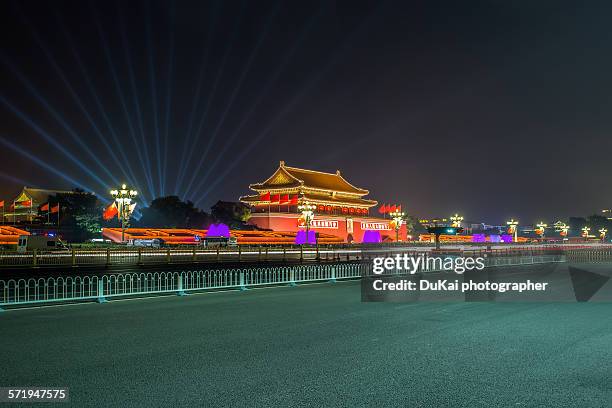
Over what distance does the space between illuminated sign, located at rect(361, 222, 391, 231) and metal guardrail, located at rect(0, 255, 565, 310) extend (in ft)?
184

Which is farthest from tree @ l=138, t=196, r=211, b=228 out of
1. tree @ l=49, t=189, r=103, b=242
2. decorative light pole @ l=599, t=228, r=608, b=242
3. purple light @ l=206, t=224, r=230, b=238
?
decorative light pole @ l=599, t=228, r=608, b=242

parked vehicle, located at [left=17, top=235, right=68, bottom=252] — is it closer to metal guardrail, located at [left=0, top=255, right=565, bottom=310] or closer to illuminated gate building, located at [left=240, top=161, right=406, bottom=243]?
metal guardrail, located at [left=0, top=255, right=565, bottom=310]

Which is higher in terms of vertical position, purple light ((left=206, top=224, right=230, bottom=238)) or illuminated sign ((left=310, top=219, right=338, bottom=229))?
illuminated sign ((left=310, top=219, right=338, bottom=229))

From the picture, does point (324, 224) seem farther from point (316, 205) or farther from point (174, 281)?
point (174, 281)

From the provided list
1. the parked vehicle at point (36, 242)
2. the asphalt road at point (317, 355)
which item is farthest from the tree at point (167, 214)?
the asphalt road at point (317, 355)

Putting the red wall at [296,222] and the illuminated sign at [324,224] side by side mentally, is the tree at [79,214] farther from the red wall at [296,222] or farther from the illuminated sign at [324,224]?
Result: the illuminated sign at [324,224]

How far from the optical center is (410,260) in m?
26.9

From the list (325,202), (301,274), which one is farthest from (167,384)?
(325,202)

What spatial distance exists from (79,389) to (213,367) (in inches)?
64.5

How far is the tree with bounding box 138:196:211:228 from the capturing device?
72.9m

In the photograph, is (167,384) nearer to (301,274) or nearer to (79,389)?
(79,389)

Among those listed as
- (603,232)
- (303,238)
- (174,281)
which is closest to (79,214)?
(303,238)
